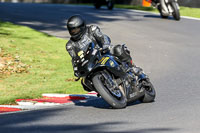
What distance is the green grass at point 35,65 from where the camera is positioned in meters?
11.0

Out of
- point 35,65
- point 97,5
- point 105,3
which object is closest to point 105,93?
point 35,65

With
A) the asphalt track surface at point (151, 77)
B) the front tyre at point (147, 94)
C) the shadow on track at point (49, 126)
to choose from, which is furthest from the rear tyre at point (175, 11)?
the shadow on track at point (49, 126)

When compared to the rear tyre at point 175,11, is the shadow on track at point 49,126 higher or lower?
higher

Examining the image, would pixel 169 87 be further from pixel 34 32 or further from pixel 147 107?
pixel 34 32

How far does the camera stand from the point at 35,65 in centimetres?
1409

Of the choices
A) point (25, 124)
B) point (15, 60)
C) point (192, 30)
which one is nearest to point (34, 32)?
point (15, 60)

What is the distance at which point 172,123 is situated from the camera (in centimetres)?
694

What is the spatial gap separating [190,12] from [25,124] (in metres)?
21.1

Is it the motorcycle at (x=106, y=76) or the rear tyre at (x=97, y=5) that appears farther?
the rear tyre at (x=97, y=5)

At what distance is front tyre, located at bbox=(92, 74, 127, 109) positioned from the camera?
8.02 metres

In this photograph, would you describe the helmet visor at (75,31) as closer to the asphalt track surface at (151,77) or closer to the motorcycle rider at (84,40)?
the motorcycle rider at (84,40)

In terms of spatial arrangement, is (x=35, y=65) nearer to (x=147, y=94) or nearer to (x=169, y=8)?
(x=147, y=94)

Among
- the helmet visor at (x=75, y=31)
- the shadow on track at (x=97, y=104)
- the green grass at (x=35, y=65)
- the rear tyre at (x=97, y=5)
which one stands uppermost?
the helmet visor at (x=75, y=31)

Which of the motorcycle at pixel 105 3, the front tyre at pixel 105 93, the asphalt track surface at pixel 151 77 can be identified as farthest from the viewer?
the motorcycle at pixel 105 3
